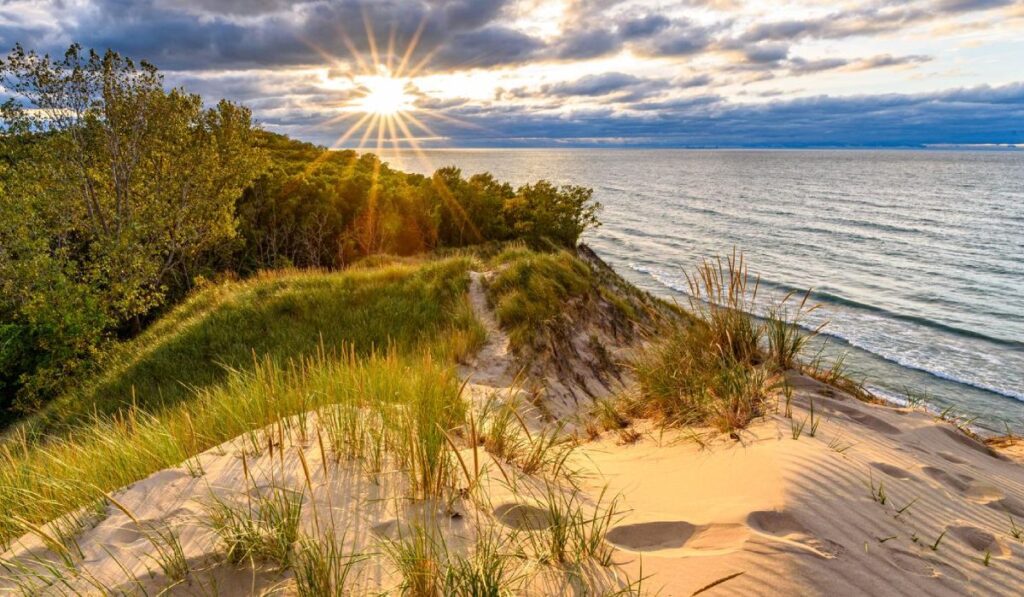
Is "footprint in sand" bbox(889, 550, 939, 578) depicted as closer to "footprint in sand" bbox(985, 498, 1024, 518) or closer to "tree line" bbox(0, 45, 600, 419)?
"footprint in sand" bbox(985, 498, 1024, 518)

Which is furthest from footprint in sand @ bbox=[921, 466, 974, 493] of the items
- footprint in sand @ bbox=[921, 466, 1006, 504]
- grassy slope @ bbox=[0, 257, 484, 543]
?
grassy slope @ bbox=[0, 257, 484, 543]

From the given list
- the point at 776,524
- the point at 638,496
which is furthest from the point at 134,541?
the point at 776,524

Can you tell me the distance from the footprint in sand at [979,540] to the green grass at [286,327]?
27.1ft

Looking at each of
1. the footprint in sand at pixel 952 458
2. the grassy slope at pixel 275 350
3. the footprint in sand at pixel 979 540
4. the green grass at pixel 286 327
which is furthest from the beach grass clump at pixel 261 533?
the green grass at pixel 286 327

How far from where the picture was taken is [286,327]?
13.0 meters

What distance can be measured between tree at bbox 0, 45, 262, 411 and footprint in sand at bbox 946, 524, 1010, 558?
20.3m

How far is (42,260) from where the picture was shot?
51.5ft

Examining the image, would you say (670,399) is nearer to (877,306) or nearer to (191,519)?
(191,519)

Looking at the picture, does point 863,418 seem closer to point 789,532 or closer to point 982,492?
point 982,492

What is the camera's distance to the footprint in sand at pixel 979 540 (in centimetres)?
354

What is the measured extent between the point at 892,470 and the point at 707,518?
2.16 m

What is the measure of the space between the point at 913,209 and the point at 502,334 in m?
66.0

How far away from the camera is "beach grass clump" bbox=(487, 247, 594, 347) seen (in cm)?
1243

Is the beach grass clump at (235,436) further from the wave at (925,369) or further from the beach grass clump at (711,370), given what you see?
the wave at (925,369)
